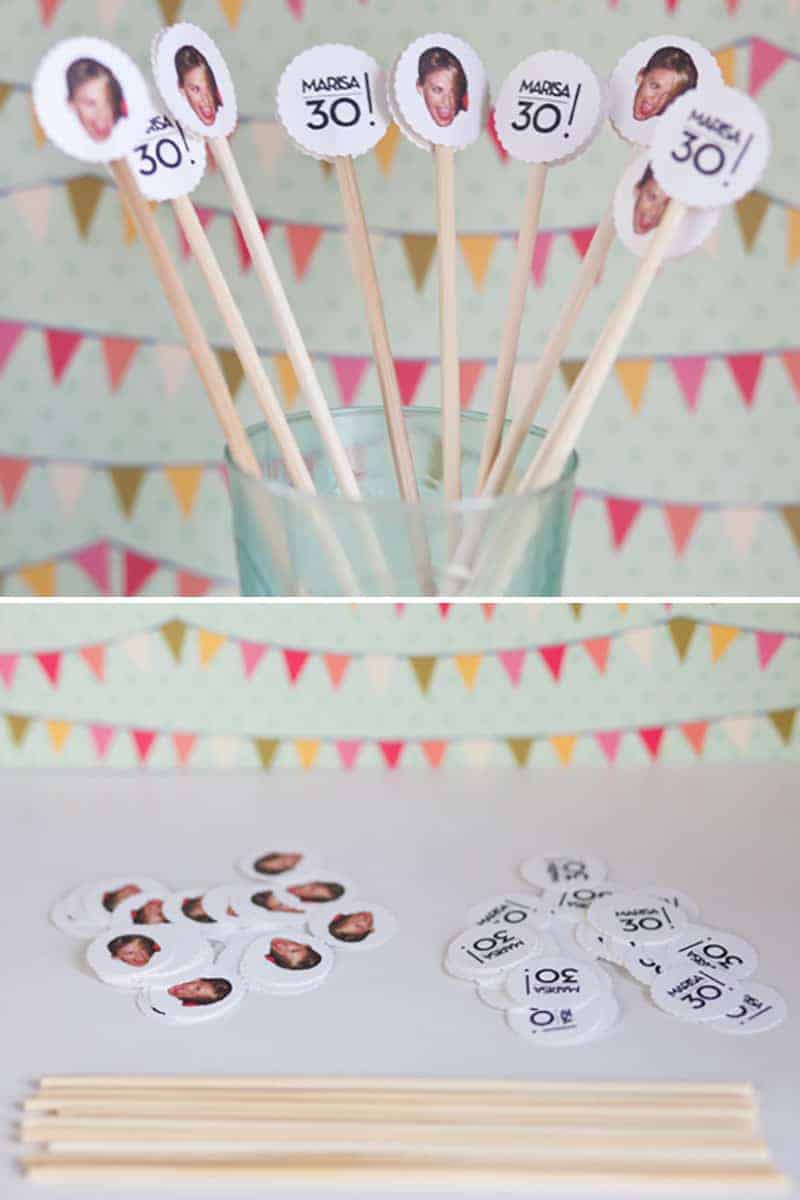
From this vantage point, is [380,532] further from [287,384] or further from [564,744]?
[564,744]

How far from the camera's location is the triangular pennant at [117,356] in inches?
34.1

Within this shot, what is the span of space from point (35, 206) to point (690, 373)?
41cm

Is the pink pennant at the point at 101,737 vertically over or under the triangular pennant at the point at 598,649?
under

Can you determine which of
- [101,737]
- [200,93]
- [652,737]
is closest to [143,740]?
[101,737]

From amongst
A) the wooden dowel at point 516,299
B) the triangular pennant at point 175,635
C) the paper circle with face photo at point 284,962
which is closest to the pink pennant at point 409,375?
the wooden dowel at point 516,299

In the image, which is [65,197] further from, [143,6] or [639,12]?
[639,12]

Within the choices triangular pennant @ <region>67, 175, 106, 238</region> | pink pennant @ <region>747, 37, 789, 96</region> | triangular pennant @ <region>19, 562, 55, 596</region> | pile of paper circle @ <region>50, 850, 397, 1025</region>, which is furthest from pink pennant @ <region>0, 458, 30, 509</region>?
pink pennant @ <region>747, 37, 789, 96</region>

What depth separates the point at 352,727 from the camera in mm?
988

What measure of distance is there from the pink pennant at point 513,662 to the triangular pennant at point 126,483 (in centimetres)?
27

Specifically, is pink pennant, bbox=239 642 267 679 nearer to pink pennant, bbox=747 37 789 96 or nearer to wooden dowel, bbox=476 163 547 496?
wooden dowel, bbox=476 163 547 496

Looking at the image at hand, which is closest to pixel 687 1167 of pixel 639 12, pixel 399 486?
pixel 399 486

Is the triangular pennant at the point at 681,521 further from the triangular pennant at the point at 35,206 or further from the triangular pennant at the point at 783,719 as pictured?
the triangular pennant at the point at 35,206

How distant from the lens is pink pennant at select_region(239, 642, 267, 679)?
3.19 ft

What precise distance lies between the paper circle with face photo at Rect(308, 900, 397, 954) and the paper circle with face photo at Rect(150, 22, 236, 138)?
434mm
